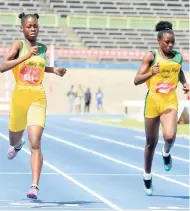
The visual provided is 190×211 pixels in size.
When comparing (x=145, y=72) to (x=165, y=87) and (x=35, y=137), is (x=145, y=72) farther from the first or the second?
(x=35, y=137)

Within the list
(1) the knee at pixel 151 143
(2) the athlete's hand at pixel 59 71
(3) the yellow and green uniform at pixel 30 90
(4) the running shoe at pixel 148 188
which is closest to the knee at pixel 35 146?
(3) the yellow and green uniform at pixel 30 90

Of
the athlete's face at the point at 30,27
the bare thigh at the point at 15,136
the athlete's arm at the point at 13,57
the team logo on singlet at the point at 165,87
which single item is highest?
the athlete's face at the point at 30,27

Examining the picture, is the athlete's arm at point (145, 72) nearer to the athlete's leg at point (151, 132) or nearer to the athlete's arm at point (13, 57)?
the athlete's leg at point (151, 132)

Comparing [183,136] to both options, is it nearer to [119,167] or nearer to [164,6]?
[119,167]

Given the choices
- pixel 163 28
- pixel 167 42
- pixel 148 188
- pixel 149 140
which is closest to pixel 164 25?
pixel 163 28

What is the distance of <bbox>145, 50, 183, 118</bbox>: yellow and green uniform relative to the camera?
10820 mm

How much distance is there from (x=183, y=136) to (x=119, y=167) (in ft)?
34.2

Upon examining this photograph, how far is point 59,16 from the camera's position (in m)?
64.9

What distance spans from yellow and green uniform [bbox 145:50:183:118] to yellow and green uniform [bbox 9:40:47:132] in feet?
4.72

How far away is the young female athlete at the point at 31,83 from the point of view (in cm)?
1003

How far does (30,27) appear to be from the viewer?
10.1 meters

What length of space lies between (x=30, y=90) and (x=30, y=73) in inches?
7.4

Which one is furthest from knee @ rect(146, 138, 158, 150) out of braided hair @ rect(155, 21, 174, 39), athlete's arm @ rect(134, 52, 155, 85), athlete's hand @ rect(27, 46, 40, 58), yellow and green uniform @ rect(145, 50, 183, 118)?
athlete's hand @ rect(27, 46, 40, 58)

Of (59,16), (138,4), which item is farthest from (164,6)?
(59,16)
